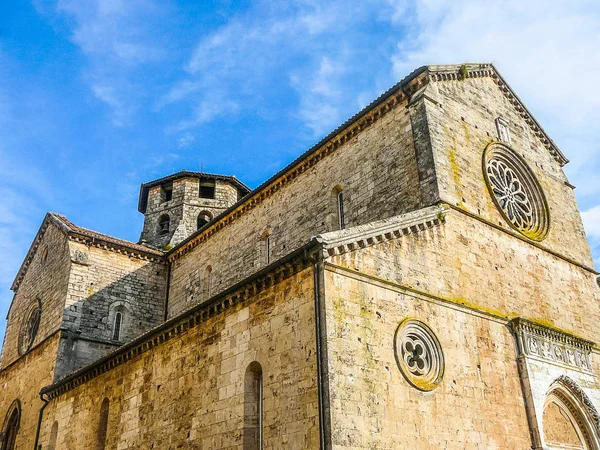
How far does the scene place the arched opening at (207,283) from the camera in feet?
63.8

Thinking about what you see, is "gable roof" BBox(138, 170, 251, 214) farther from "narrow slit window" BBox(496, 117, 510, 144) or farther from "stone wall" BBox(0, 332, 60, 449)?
"narrow slit window" BBox(496, 117, 510, 144)

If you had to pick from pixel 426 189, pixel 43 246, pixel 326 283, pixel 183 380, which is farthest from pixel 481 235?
pixel 43 246

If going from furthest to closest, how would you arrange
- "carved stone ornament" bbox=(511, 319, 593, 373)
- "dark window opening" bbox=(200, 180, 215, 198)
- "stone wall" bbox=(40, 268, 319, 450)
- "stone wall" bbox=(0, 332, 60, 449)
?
"dark window opening" bbox=(200, 180, 215, 198), "stone wall" bbox=(0, 332, 60, 449), "carved stone ornament" bbox=(511, 319, 593, 373), "stone wall" bbox=(40, 268, 319, 450)

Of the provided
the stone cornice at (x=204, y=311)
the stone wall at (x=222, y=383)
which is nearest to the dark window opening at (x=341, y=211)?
the stone cornice at (x=204, y=311)

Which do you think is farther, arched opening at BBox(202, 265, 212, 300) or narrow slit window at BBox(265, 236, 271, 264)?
arched opening at BBox(202, 265, 212, 300)

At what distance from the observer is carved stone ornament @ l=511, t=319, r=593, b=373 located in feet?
40.5

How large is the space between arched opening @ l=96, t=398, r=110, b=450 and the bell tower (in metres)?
12.5

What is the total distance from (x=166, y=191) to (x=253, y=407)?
67.5 ft

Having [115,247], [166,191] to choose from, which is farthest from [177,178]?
[115,247]

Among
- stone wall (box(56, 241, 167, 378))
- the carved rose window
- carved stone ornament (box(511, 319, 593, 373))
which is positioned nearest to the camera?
carved stone ornament (box(511, 319, 593, 373))

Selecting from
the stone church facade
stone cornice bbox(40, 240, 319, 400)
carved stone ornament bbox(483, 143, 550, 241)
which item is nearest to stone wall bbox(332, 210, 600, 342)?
the stone church facade

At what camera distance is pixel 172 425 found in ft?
38.8

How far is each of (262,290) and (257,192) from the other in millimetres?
7984

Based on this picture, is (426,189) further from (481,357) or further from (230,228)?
(230,228)
